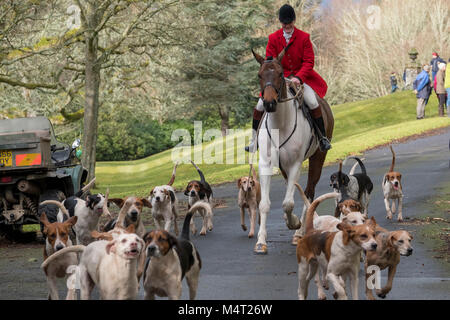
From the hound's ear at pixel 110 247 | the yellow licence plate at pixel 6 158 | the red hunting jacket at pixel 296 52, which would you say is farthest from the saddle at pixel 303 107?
the hound's ear at pixel 110 247

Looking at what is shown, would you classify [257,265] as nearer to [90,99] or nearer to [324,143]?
[324,143]

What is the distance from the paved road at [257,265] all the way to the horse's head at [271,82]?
2221 mm

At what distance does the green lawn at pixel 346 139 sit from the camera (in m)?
30.8

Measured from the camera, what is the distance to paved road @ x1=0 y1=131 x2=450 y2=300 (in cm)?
806

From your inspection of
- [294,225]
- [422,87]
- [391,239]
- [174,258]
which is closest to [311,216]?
[391,239]

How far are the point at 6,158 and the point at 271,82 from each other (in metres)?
4.89

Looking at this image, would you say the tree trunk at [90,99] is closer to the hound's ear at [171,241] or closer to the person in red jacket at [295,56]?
the person in red jacket at [295,56]

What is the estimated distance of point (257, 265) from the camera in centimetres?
977

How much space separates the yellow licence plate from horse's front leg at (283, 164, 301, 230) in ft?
15.5

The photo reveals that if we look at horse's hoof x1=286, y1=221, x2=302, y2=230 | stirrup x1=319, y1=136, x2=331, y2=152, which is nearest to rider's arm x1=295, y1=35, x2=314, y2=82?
stirrup x1=319, y1=136, x2=331, y2=152

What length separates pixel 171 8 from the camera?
26406 millimetres

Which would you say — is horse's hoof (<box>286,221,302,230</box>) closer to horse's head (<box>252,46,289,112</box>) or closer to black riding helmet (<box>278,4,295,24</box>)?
horse's head (<box>252,46,289,112</box>)

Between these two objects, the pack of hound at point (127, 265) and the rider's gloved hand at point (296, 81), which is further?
the rider's gloved hand at point (296, 81)

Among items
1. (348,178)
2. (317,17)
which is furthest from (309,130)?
(317,17)
